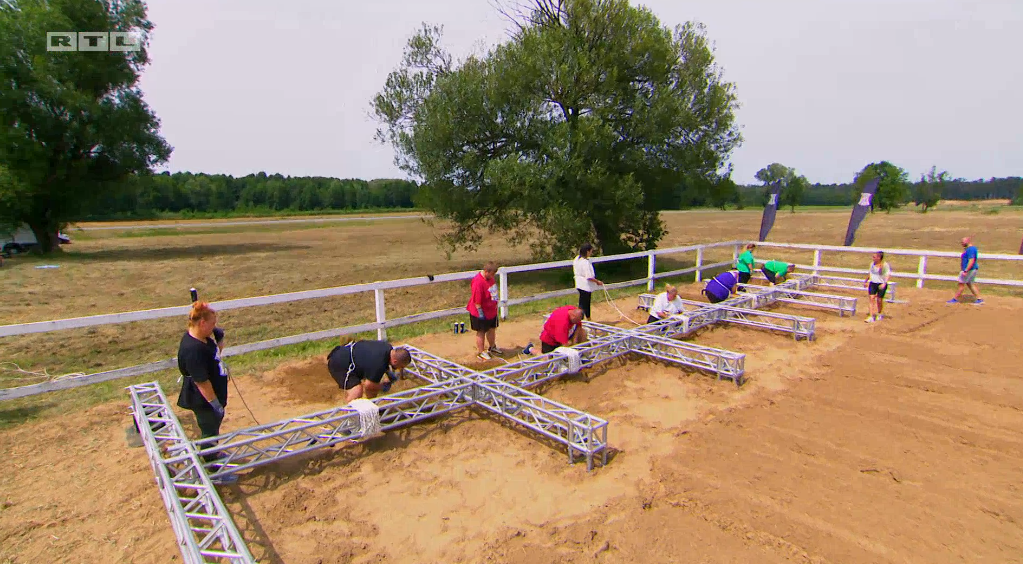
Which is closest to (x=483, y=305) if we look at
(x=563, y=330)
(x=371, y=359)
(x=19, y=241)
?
(x=563, y=330)

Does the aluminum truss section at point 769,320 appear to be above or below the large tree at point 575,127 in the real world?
below

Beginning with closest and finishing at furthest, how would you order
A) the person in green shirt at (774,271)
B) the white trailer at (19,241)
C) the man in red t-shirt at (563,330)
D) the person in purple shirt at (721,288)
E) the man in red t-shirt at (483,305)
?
the man in red t-shirt at (563,330) → the man in red t-shirt at (483,305) → the person in purple shirt at (721,288) → the person in green shirt at (774,271) → the white trailer at (19,241)

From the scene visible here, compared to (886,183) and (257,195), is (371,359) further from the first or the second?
(257,195)

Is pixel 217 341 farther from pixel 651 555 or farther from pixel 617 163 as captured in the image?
pixel 617 163

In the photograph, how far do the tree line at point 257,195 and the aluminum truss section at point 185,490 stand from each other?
76.7 m

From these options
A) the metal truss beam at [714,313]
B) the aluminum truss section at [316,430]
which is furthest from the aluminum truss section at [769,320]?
the aluminum truss section at [316,430]

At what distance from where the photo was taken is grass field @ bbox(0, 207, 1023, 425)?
10.1 metres

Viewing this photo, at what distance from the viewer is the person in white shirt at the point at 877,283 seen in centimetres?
1031

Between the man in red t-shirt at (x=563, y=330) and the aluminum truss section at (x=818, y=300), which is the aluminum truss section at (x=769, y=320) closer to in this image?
the aluminum truss section at (x=818, y=300)

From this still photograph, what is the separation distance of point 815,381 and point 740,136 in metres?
13.5

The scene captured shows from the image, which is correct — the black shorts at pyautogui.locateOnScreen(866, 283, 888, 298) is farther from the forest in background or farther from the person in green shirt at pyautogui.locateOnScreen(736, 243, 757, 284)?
the forest in background

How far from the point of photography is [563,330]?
7840 mm

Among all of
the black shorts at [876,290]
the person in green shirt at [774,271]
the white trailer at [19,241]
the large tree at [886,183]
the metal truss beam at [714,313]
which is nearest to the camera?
the metal truss beam at [714,313]

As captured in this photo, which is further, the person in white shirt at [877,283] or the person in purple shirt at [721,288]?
the person in purple shirt at [721,288]
